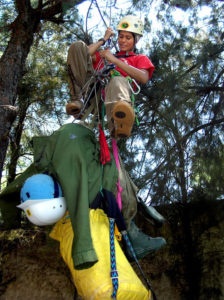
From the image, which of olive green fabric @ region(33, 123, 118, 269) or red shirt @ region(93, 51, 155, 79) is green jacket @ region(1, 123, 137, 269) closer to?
olive green fabric @ region(33, 123, 118, 269)

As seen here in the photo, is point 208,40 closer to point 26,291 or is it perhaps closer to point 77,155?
point 77,155

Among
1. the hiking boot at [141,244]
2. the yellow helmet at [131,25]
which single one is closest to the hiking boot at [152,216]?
the hiking boot at [141,244]

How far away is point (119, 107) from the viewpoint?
223cm

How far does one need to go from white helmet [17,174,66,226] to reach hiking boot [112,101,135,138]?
21.4 inches

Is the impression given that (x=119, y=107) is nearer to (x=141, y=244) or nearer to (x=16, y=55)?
(x=141, y=244)

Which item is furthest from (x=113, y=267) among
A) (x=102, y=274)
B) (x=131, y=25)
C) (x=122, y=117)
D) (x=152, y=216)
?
→ (x=131, y=25)

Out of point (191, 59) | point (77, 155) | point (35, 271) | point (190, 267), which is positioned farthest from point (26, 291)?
point (191, 59)

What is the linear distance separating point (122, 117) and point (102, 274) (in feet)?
A: 3.04

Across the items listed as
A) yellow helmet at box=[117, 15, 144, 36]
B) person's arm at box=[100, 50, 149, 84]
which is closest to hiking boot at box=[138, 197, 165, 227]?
person's arm at box=[100, 50, 149, 84]

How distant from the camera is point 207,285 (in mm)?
4398

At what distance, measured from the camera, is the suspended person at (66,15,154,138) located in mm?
2287

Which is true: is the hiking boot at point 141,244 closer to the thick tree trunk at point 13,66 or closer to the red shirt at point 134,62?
the red shirt at point 134,62

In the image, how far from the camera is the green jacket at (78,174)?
1.95m

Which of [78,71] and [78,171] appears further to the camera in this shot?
[78,71]
